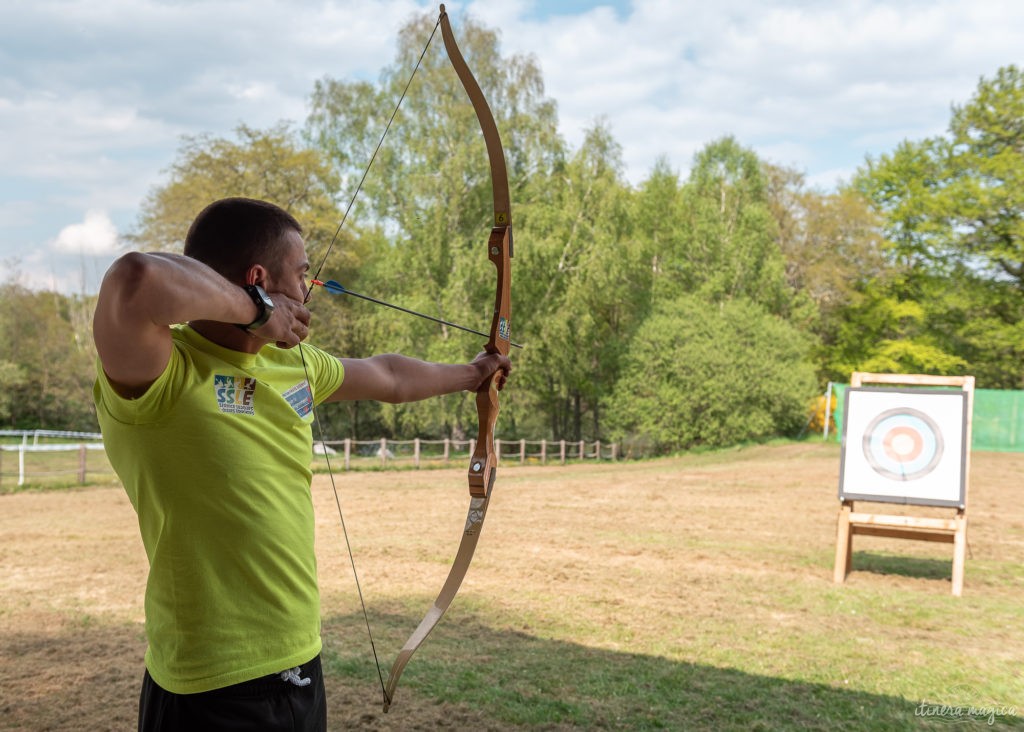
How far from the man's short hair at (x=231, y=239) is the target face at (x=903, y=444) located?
18.2ft

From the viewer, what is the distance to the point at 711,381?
23.4m

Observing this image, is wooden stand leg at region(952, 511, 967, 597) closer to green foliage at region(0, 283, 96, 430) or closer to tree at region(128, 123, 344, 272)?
tree at region(128, 123, 344, 272)

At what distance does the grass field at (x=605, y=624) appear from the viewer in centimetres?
337

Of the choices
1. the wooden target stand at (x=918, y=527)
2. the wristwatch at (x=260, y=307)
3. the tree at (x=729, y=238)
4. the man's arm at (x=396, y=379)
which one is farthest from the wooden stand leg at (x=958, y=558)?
the tree at (x=729, y=238)

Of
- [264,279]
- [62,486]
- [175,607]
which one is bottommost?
[62,486]

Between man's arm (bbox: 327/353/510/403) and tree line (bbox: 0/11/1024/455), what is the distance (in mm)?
17515

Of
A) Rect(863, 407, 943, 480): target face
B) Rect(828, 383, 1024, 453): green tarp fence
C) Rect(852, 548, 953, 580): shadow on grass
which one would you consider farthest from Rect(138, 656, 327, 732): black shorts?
Rect(828, 383, 1024, 453): green tarp fence

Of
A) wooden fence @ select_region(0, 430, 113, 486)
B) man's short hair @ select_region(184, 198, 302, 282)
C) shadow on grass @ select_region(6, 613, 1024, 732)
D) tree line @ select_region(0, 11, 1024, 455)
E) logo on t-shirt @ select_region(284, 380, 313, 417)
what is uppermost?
tree line @ select_region(0, 11, 1024, 455)

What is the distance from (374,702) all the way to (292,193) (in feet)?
66.4

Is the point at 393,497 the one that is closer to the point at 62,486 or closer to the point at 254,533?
the point at 62,486

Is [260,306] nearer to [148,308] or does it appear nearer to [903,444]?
[148,308]

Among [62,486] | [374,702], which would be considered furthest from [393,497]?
[374,702]

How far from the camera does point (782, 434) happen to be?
80.5ft

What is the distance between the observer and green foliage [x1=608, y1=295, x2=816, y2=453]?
2353 cm
